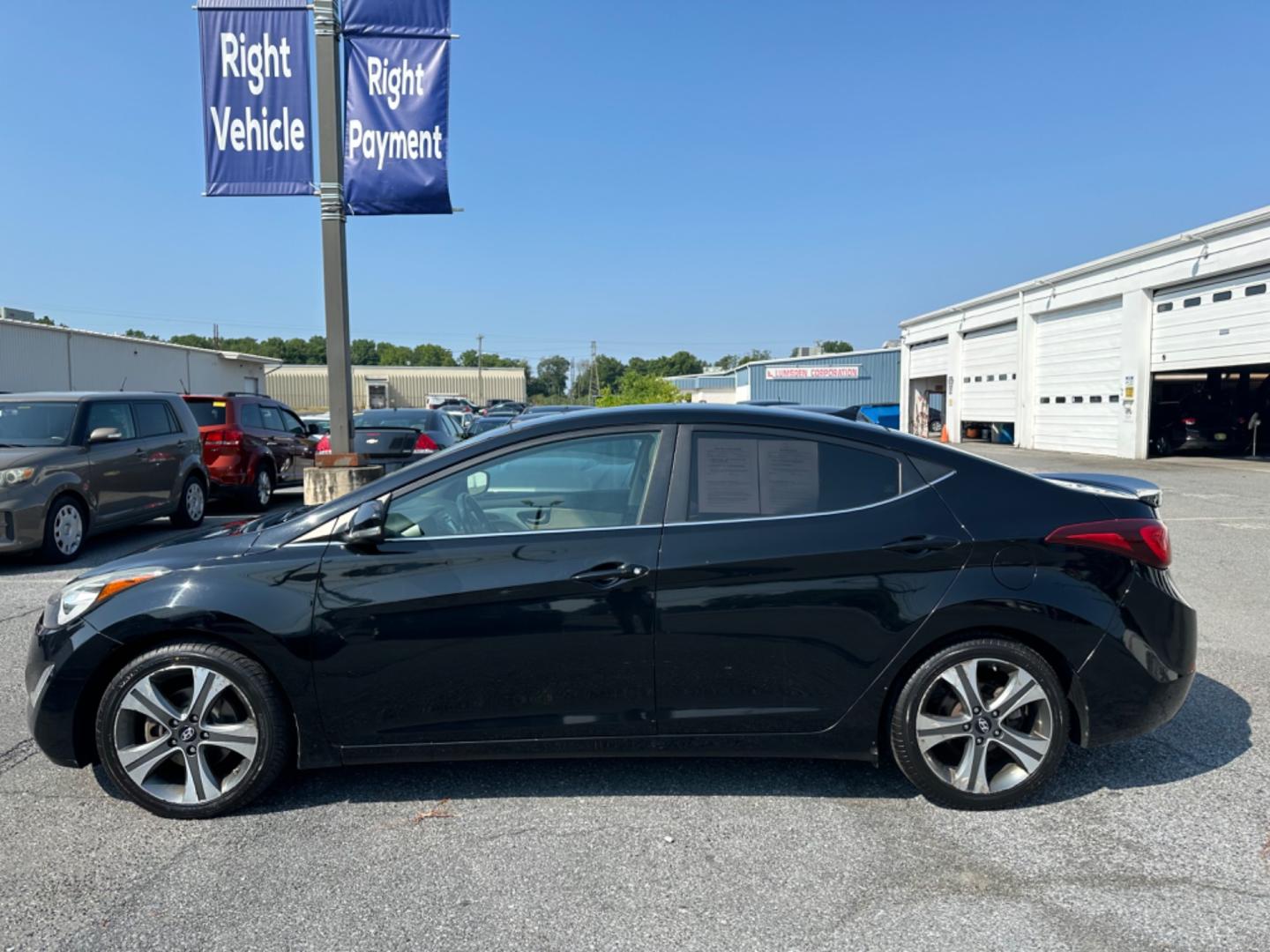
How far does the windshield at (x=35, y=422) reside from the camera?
844 cm

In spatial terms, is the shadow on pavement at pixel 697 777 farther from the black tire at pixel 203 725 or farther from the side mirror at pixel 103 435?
the side mirror at pixel 103 435

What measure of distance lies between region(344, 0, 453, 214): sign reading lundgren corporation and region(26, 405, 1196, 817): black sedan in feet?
20.2

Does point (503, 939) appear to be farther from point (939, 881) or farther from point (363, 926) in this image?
point (939, 881)

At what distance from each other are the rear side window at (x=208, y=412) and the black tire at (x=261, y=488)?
2.87 feet

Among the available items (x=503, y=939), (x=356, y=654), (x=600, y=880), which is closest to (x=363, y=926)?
Result: (x=503, y=939)

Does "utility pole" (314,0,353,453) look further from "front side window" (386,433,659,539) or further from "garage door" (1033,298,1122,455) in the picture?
"garage door" (1033,298,1122,455)

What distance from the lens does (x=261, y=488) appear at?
41.2ft

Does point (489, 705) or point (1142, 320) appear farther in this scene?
point (1142, 320)

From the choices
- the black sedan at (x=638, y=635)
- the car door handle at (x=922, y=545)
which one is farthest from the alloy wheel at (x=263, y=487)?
the car door handle at (x=922, y=545)

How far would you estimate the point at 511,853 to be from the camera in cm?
304

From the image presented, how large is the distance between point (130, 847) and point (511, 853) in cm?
140

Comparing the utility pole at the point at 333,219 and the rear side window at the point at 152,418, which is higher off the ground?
the utility pole at the point at 333,219

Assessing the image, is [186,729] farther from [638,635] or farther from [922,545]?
[922,545]

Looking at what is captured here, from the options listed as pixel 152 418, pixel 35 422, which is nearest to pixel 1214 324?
pixel 152 418
